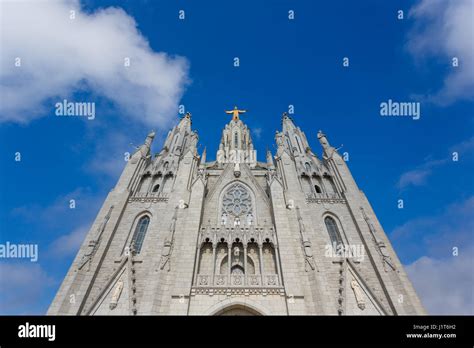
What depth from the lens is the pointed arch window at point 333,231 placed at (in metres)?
21.4

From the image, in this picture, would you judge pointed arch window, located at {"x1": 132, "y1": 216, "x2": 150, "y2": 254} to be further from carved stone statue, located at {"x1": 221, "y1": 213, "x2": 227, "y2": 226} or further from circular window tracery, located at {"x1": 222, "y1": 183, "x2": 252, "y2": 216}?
circular window tracery, located at {"x1": 222, "y1": 183, "x2": 252, "y2": 216}

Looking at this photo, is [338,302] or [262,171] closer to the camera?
[338,302]

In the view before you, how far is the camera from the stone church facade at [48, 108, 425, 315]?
1570 centimetres

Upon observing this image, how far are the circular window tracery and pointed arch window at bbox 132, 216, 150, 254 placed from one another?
261 inches

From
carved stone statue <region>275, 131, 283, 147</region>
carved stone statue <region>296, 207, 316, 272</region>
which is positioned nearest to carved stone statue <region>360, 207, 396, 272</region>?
carved stone statue <region>296, 207, 316, 272</region>

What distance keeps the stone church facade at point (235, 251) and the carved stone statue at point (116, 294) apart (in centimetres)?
6

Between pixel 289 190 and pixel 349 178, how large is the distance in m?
7.00

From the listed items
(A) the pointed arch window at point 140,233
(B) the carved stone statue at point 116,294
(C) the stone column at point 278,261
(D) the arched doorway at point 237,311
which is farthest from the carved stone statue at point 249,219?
(B) the carved stone statue at point 116,294

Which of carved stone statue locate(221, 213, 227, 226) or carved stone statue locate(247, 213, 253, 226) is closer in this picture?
carved stone statue locate(247, 213, 253, 226)

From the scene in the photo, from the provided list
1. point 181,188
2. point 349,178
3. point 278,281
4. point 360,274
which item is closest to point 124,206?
point 181,188

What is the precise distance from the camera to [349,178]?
2566cm

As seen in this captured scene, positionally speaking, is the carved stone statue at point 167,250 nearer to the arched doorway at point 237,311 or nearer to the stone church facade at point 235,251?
the stone church facade at point 235,251
